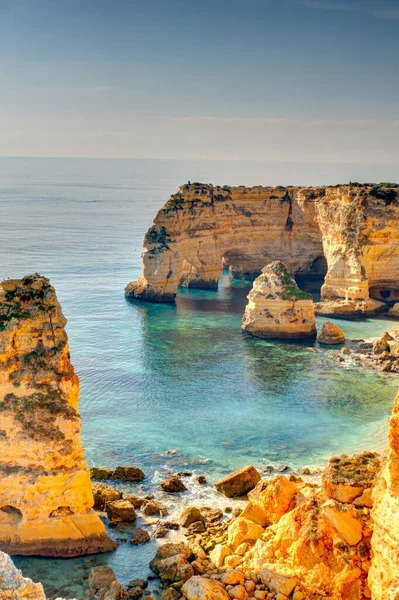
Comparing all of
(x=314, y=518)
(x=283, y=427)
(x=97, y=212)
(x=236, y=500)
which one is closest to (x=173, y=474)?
(x=236, y=500)

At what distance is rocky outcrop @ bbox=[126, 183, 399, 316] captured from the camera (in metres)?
70.7

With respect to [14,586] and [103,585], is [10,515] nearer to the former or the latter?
[103,585]

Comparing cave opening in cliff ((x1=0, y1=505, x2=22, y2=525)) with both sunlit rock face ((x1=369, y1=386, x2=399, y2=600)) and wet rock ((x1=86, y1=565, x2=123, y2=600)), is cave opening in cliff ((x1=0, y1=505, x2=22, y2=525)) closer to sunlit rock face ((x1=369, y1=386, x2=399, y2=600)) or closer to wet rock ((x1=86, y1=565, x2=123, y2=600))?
wet rock ((x1=86, y1=565, x2=123, y2=600))

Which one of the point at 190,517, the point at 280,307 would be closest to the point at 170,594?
the point at 190,517

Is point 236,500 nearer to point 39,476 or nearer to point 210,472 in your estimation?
point 210,472

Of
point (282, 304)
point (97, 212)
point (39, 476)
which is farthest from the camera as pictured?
point (97, 212)

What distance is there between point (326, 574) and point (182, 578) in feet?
20.8

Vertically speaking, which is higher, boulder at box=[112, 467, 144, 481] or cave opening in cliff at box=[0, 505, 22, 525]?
cave opening in cliff at box=[0, 505, 22, 525]

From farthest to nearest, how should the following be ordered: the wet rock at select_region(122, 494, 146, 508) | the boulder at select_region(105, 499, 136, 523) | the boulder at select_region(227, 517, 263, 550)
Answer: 1. the wet rock at select_region(122, 494, 146, 508)
2. the boulder at select_region(105, 499, 136, 523)
3. the boulder at select_region(227, 517, 263, 550)

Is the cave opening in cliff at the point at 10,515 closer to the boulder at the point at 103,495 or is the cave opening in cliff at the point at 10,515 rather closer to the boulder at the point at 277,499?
the boulder at the point at 103,495

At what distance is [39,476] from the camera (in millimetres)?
27594

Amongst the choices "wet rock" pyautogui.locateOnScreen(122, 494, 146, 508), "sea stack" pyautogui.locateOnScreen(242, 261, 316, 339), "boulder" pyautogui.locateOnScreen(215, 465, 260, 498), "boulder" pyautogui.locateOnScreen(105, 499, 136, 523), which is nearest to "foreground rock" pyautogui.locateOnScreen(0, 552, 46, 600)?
"boulder" pyautogui.locateOnScreen(105, 499, 136, 523)

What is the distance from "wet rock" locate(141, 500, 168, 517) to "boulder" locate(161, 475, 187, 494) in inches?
75.8

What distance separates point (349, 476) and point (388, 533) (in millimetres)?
3433
